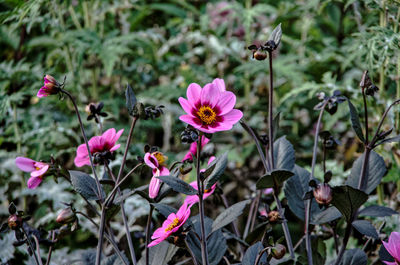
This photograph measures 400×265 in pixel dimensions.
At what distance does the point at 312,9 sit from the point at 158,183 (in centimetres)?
126

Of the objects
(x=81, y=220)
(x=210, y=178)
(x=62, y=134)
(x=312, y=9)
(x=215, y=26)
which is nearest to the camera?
(x=210, y=178)

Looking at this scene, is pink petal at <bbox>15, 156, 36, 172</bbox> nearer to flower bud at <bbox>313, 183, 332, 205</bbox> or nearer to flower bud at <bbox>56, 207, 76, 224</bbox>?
flower bud at <bbox>56, 207, 76, 224</bbox>

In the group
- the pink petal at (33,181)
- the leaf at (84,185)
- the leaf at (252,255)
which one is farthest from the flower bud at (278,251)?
the pink petal at (33,181)

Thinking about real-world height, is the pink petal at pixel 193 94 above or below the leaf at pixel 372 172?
above

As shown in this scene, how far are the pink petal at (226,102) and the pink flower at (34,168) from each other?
30 centimetres

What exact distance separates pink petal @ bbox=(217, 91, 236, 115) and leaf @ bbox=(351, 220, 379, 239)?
283 mm

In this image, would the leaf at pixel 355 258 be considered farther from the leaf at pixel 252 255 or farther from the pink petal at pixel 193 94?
the pink petal at pixel 193 94

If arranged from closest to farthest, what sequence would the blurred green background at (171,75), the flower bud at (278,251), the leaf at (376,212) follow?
the flower bud at (278,251) < the leaf at (376,212) < the blurred green background at (171,75)

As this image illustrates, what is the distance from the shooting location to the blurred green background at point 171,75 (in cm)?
126

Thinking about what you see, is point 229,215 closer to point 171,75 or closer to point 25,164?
point 25,164

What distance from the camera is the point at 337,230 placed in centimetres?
91

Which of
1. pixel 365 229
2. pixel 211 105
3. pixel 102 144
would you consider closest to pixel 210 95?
pixel 211 105

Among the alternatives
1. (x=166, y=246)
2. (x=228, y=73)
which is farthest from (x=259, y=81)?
(x=166, y=246)

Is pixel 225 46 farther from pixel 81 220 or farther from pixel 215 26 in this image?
pixel 81 220
